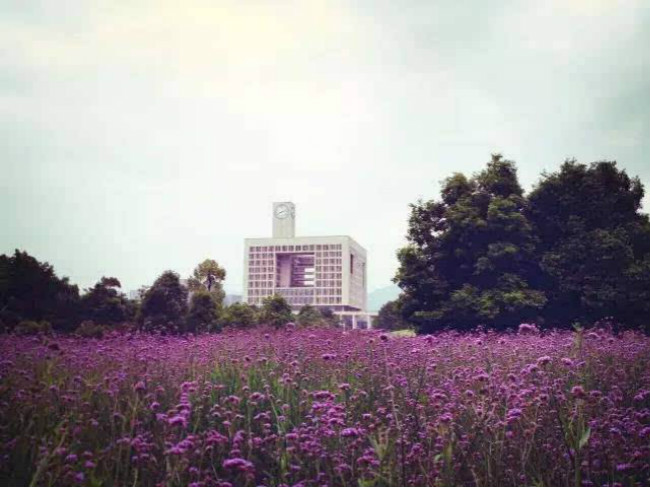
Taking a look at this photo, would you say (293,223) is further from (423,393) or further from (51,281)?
(423,393)

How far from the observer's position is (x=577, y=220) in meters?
24.0

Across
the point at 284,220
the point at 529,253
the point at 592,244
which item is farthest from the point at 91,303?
the point at 284,220

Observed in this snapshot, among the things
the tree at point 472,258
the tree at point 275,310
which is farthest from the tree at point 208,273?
the tree at point 472,258

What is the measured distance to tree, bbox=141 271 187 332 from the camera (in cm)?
2603

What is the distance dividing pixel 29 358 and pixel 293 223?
140171 millimetres

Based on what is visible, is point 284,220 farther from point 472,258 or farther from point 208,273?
point 472,258

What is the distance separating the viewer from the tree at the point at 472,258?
74.7 feet

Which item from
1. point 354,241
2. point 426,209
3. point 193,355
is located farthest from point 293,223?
point 193,355

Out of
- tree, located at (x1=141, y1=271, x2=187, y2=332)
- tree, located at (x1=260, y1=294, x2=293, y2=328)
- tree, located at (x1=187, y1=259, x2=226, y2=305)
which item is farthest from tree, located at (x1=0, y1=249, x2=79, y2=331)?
tree, located at (x1=187, y1=259, x2=226, y2=305)

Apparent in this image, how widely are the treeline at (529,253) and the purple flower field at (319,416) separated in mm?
14104

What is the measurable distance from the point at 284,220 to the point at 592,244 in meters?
125

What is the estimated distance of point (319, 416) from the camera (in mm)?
4777

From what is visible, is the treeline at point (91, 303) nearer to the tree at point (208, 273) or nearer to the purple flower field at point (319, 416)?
the purple flower field at point (319, 416)

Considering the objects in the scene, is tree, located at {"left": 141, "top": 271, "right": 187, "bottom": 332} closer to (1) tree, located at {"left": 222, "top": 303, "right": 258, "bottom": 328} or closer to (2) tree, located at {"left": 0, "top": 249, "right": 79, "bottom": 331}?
(2) tree, located at {"left": 0, "top": 249, "right": 79, "bottom": 331}
